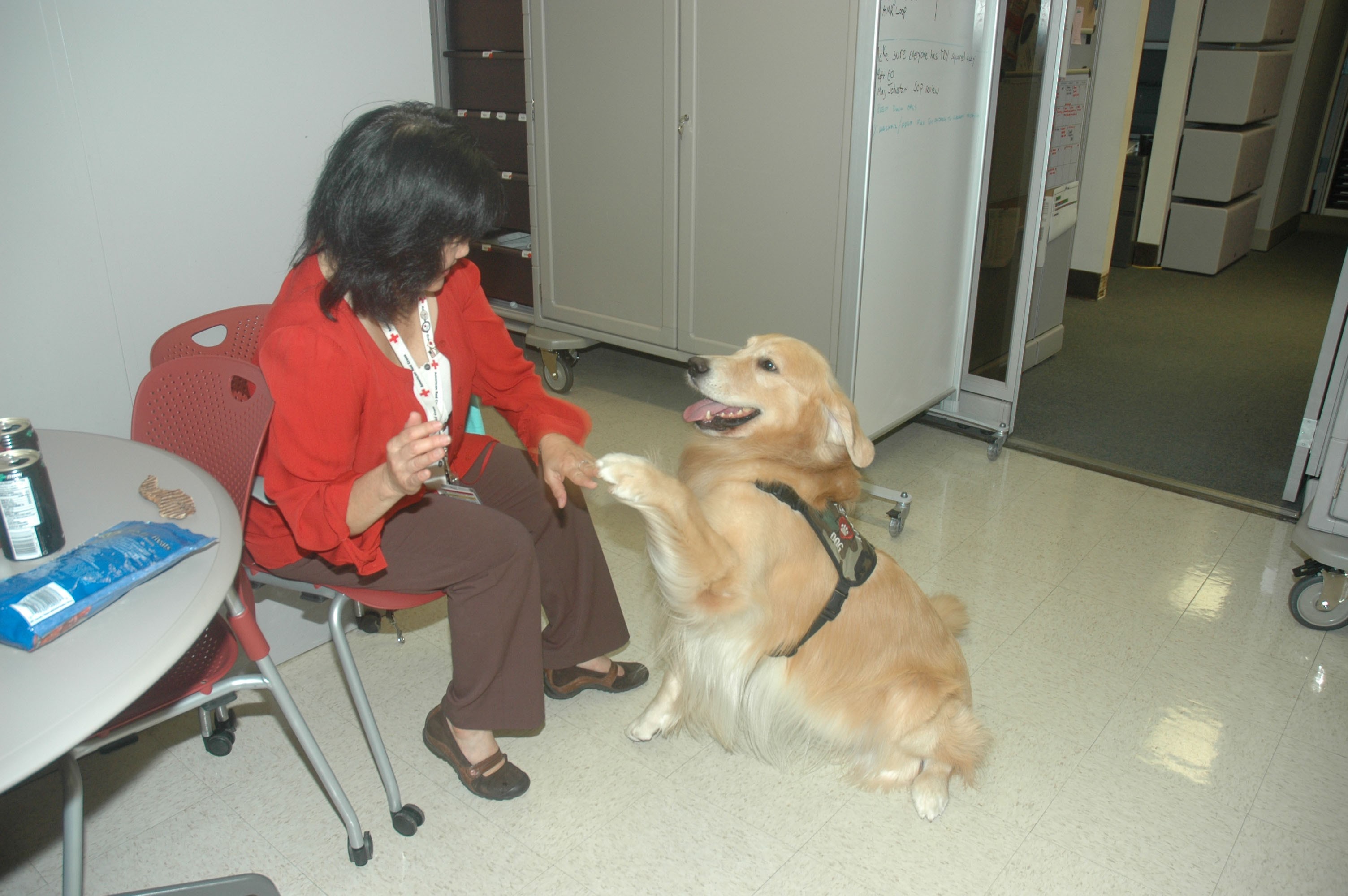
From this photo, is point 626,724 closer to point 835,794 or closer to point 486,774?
point 486,774

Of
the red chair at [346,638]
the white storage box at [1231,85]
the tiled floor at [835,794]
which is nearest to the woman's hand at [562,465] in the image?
the red chair at [346,638]

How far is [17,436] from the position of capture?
1051 mm

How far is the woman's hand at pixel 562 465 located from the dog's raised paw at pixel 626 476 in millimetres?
253

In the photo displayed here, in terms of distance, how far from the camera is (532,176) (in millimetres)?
3811

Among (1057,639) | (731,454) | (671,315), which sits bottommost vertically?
(1057,639)

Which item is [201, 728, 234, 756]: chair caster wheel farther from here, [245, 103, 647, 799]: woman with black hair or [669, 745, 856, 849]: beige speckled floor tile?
[669, 745, 856, 849]: beige speckled floor tile

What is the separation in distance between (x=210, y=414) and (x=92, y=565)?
0.56m

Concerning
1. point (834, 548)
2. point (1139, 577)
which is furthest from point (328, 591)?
point (1139, 577)

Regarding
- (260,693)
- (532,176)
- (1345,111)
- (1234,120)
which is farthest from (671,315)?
(1345,111)

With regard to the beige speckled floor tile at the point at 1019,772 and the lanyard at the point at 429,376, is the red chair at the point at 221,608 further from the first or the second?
the beige speckled floor tile at the point at 1019,772

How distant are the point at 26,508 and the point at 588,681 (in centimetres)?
125

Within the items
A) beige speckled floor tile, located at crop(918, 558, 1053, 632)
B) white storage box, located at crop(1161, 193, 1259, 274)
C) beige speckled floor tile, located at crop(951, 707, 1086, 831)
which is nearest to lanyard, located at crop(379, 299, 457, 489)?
beige speckled floor tile, located at crop(951, 707, 1086, 831)

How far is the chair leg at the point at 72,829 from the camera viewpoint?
124cm

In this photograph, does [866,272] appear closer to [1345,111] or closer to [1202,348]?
[1202,348]
